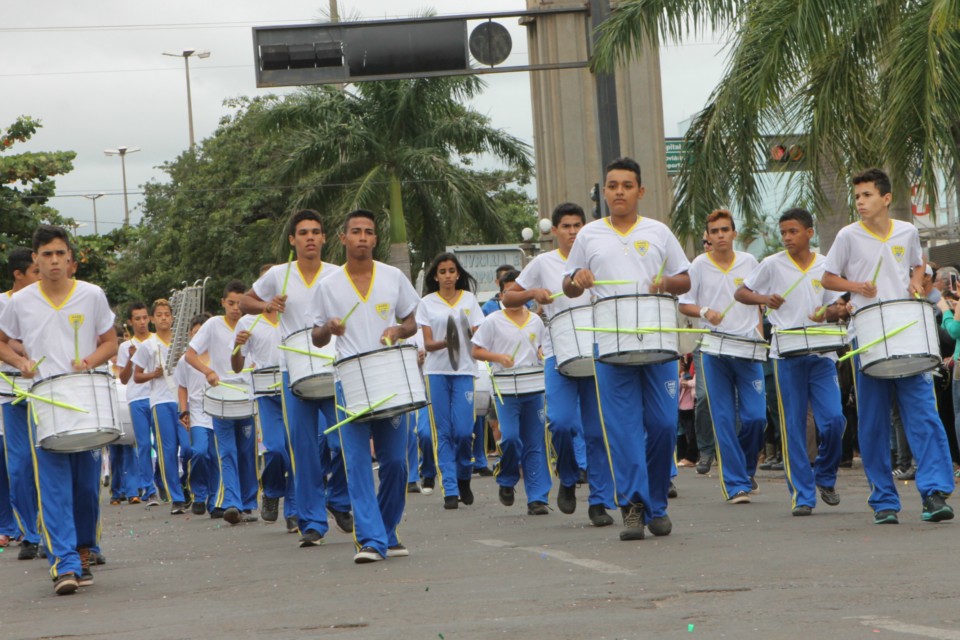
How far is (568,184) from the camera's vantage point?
4306cm

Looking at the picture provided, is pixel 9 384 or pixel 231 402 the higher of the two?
pixel 9 384

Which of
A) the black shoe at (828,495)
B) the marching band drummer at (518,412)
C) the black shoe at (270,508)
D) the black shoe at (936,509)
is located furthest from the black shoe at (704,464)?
the black shoe at (936,509)

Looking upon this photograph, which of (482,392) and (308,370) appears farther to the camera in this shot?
(482,392)

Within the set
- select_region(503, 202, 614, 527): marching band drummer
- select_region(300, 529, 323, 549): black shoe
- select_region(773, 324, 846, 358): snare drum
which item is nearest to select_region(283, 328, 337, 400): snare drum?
select_region(300, 529, 323, 549): black shoe

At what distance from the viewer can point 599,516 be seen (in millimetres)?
11430

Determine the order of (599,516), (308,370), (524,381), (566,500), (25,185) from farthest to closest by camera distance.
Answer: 1. (25,185)
2. (524,381)
3. (566,500)
4. (599,516)
5. (308,370)

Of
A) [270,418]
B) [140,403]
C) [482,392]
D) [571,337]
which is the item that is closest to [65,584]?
[270,418]

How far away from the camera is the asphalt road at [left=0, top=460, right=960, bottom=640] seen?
673 centimetres

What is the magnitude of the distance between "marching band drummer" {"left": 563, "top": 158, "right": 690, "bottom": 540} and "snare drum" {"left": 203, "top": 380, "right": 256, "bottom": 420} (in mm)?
4970

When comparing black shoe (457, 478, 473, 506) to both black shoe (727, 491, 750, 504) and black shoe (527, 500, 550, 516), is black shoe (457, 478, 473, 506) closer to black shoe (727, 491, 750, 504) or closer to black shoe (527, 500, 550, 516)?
black shoe (527, 500, 550, 516)

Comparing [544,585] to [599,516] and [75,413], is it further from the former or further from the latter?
[599,516]

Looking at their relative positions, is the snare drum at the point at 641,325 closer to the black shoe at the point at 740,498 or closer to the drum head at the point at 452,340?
the drum head at the point at 452,340

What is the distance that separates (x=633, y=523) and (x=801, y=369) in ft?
7.48

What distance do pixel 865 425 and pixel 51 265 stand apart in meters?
5.20
